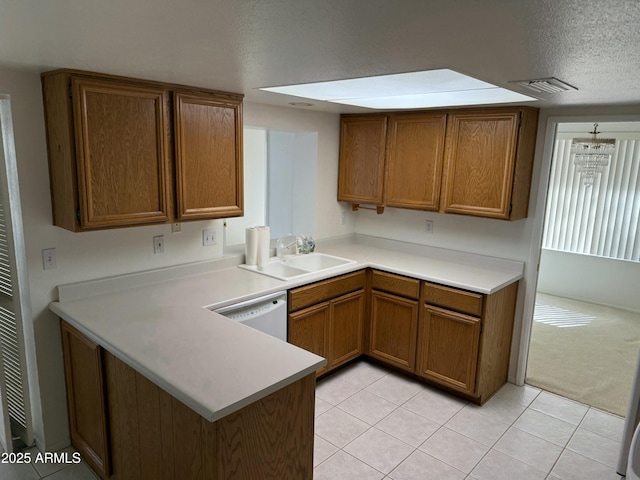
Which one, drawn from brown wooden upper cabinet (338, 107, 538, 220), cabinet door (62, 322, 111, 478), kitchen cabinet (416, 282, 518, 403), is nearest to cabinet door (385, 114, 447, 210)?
brown wooden upper cabinet (338, 107, 538, 220)

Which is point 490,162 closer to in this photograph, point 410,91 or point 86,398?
point 410,91

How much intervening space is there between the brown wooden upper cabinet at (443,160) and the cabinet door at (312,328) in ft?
3.80

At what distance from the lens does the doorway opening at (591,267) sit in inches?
162


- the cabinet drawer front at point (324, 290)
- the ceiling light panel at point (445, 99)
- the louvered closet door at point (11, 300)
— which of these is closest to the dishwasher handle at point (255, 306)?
the cabinet drawer front at point (324, 290)

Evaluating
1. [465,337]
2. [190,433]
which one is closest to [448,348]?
[465,337]

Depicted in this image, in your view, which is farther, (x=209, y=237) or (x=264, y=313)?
(x=209, y=237)

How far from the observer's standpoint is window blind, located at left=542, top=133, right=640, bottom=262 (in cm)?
507

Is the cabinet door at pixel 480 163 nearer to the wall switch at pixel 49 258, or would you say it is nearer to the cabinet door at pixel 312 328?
the cabinet door at pixel 312 328

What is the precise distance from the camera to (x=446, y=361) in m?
3.21

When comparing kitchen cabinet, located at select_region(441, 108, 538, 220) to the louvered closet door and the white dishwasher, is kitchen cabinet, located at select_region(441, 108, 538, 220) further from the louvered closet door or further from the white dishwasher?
the louvered closet door

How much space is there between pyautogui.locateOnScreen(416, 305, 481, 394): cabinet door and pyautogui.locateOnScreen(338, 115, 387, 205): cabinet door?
3.77 ft

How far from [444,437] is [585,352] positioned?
2133 millimetres

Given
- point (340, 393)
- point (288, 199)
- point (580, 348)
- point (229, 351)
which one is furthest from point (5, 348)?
point (580, 348)

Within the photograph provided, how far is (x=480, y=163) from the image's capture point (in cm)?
319
